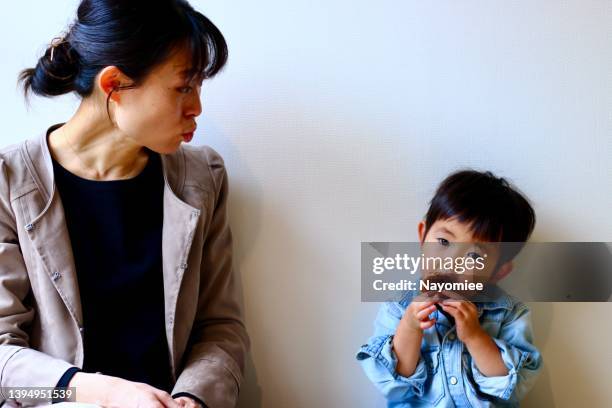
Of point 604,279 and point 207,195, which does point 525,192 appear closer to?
point 604,279

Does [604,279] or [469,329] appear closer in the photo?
[469,329]

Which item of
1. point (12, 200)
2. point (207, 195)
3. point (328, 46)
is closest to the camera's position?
point (12, 200)

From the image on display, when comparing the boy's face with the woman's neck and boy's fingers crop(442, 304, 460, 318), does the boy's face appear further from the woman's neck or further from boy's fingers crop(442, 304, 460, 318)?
the woman's neck

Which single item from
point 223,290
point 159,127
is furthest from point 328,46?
point 223,290

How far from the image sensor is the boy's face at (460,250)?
47.8 inches

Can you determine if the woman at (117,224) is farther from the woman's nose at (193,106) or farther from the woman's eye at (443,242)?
the woman's eye at (443,242)

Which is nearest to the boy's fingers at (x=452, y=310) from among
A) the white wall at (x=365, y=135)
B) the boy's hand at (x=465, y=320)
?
the boy's hand at (x=465, y=320)

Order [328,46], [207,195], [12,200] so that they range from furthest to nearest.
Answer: [328,46], [207,195], [12,200]

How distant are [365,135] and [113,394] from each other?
693 millimetres

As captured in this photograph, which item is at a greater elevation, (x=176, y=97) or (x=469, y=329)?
(x=176, y=97)

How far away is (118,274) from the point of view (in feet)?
3.79

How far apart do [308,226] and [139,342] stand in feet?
1.38

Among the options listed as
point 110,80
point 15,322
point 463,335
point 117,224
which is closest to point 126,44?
point 110,80

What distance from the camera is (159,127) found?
111 cm
